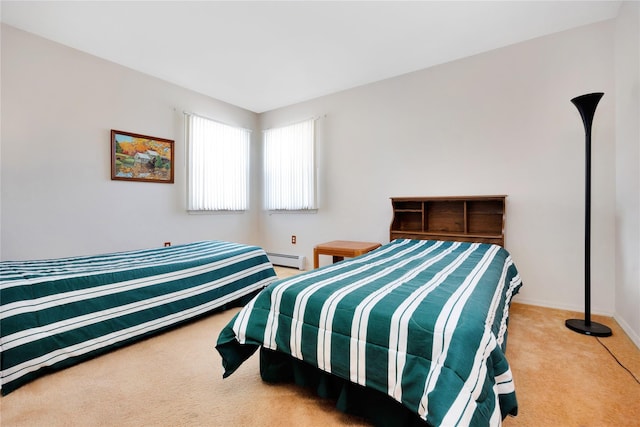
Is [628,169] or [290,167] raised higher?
[290,167]

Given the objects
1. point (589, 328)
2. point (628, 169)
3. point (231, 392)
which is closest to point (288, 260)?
point (231, 392)

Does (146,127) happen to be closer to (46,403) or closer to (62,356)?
(62,356)

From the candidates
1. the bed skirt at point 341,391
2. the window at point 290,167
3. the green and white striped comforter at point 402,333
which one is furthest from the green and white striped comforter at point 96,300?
the window at point 290,167

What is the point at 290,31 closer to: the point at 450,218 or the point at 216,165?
the point at 216,165

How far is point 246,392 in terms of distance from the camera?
4.72 ft

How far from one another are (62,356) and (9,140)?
195 cm

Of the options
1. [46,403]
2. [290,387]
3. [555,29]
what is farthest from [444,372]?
[555,29]

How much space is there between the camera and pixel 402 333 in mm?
1055

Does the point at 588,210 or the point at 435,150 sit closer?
the point at 588,210

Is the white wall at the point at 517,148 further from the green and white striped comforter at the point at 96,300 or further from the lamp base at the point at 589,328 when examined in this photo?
the green and white striped comforter at the point at 96,300

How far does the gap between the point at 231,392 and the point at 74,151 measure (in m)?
2.74

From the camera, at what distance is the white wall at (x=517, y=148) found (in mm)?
2418

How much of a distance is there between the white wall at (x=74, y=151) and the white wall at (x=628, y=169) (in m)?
4.22

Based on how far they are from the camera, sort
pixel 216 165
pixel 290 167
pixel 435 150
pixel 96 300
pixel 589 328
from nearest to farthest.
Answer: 1. pixel 96 300
2. pixel 589 328
3. pixel 435 150
4. pixel 216 165
5. pixel 290 167
